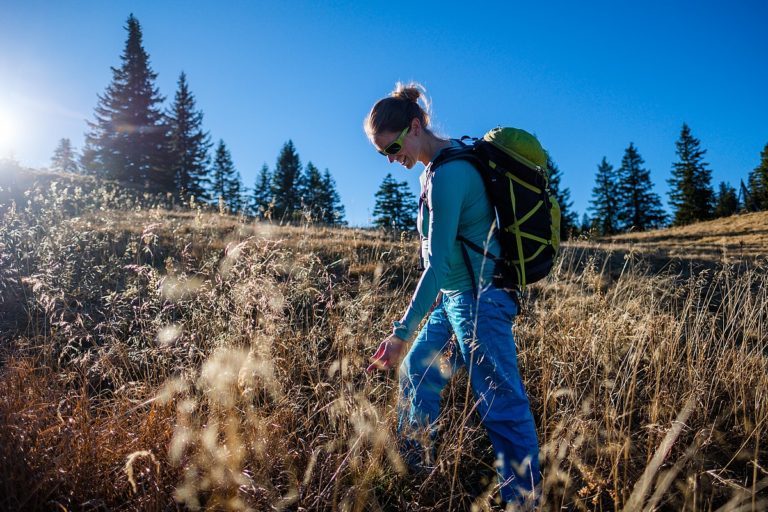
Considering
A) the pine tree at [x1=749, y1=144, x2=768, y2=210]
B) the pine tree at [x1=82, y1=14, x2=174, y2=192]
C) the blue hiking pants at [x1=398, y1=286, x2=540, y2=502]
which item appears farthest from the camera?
the pine tree at [x1=749, y1=144, x2=768, y2=210]

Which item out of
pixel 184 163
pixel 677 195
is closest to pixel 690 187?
pixel 677 195

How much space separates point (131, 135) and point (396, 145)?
30491 mm

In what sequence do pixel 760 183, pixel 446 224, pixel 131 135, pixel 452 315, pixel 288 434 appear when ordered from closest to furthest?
pixel 446 224
pixel 452 315
pixel 288 434
pixel 131 135
pixel 760 183

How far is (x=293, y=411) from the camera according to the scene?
7.93ft

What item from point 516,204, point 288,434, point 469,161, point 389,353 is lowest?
point 288,434

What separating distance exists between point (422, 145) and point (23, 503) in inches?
90.8

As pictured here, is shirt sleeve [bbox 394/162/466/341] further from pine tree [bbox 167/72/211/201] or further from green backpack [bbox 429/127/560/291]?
pine tree [bbox 167/72/211/201]

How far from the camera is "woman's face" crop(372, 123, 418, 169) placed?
2.20 meters

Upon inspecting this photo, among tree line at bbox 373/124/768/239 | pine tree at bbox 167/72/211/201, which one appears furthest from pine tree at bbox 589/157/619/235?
pine tree at bbox 167/72/211/201

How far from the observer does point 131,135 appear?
27047 mm

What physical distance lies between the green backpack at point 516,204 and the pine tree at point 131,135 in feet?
93.4

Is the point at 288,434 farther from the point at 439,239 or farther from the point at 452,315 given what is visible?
the point at 439,239

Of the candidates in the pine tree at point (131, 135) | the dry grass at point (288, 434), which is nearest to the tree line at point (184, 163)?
the pine tree at point (131, 135)

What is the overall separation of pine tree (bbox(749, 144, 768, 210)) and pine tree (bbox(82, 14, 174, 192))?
4948cm
